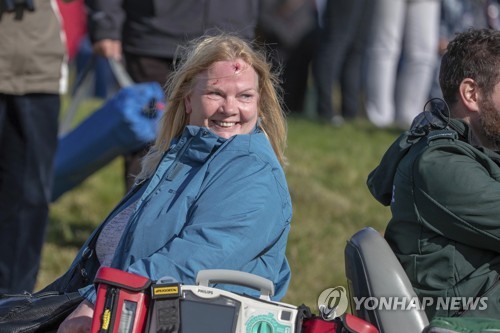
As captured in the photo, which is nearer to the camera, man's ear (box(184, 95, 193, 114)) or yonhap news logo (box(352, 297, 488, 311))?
yonhap news logo (box(352, 297, 488, 311))

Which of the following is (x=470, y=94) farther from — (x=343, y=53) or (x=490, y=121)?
(x=343, y=53)

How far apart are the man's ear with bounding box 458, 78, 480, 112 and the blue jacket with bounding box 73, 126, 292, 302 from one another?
71cm

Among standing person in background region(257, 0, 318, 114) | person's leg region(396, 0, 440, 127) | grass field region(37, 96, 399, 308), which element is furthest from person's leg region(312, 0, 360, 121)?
standing person in background region(257, 0, 318, 114)

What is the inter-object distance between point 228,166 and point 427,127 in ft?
2.32

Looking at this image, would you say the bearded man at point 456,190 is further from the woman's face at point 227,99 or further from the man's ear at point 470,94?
the woman's face at point 227,99

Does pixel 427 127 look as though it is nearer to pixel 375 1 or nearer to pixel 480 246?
pixel 480 246

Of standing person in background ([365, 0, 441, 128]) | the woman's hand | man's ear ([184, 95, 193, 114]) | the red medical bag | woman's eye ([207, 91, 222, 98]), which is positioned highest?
standing person in background ([365, 0, 441, 128])

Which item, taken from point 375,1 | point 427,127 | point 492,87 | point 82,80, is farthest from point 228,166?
point 375,1

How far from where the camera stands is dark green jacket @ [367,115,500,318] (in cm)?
361

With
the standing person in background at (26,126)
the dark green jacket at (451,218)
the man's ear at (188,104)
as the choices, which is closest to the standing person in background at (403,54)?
the standing person in background at (26,126)

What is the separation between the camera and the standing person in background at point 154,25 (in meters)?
6.56

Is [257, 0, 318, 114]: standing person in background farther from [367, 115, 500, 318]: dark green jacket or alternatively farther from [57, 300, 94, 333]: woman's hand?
[57, 300, 94, 333]: woman's hand

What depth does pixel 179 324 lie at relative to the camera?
3219 mm

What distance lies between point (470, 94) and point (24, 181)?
116 inches
